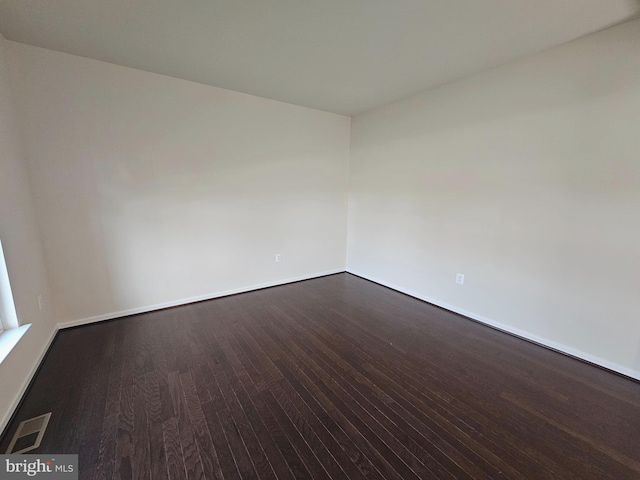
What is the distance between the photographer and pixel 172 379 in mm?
1904

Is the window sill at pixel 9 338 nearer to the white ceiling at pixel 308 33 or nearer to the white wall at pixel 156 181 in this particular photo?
the white wall at pixel 156 181

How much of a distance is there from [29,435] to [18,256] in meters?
1.16

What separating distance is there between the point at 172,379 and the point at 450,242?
116 inches

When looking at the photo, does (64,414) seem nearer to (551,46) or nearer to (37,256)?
(37,256)

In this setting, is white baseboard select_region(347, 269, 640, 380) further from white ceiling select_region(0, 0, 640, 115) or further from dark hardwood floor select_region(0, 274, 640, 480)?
white ceiling select_region(0, 0, 640, 115)

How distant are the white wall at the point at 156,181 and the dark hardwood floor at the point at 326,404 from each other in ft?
1.94

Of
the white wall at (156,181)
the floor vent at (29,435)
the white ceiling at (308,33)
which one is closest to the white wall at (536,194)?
the white ceiling at (308,33)

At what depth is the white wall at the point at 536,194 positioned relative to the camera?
1942 mm

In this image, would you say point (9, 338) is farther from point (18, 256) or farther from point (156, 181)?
point (156, 181)

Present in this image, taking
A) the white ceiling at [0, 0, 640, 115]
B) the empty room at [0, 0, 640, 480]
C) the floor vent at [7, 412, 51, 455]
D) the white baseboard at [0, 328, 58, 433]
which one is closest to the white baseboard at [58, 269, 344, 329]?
the empty room at [0, 0, 640, 480]

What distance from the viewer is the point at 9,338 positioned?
5.57 ft

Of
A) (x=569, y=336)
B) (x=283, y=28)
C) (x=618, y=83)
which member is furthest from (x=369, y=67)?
(x=569, y=336)

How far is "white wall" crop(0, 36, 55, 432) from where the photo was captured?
165 cm

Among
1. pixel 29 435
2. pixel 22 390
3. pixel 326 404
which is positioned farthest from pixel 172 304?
pixel 326 404
